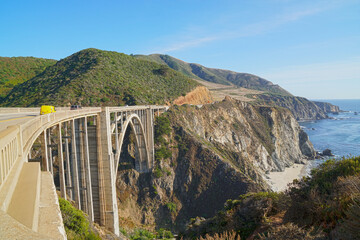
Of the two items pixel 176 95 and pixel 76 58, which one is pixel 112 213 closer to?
pixel 176 95

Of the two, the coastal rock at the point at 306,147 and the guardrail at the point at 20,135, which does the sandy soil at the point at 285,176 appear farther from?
the guardrail at the point at 20,135

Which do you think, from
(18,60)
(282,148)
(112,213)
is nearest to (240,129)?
(282,148)

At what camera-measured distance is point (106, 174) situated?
19.6 m

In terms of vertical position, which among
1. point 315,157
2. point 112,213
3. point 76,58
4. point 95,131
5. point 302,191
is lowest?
point 315,157

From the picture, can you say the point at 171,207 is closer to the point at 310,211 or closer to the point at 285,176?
the point at 310,211

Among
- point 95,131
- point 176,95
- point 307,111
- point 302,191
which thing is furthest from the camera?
point 307,111

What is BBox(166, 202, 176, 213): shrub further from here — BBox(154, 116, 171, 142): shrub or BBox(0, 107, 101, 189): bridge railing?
BBox(0, 107, 101, 189): bridge railing

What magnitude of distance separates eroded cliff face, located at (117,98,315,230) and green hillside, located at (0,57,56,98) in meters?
43.1

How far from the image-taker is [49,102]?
1491 inches

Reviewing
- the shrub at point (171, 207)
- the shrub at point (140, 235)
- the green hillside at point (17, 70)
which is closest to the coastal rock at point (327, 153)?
the shrub at point (171, 207)

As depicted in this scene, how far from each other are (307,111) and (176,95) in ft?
409

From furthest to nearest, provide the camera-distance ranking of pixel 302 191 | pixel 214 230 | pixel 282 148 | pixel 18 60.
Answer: pixel 18 60 → pixel 282 148 → pixel 214 230 → pixel 302 191

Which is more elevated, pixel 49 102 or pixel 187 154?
pixel 49 102

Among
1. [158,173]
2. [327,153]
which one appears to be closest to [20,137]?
[158,173]
